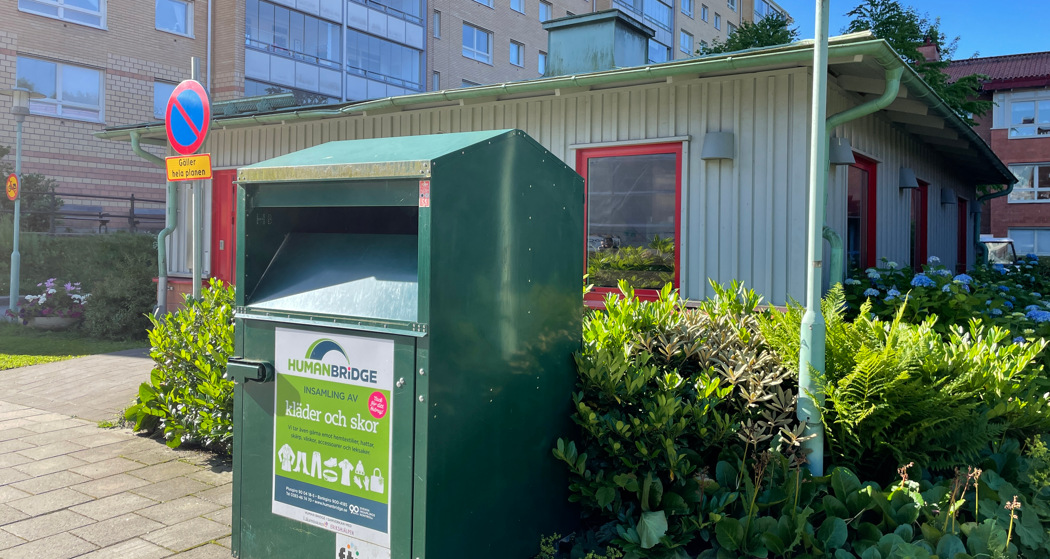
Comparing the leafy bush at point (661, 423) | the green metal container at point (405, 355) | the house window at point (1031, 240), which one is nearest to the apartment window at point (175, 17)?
the green metal container at point (405, 355)

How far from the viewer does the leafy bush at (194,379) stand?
16.3 ft

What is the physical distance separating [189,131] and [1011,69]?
37.6 meters

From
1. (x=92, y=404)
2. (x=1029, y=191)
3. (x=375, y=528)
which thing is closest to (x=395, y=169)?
(x=375, y=528)

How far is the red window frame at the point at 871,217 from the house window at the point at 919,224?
2902 mm

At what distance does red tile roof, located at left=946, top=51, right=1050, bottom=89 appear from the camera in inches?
1259

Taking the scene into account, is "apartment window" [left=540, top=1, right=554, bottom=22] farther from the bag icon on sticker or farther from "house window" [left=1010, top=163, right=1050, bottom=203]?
the bag icon on sticker

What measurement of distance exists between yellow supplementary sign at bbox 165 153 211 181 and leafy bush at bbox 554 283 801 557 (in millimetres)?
3078

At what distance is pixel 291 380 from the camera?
3.13 metres

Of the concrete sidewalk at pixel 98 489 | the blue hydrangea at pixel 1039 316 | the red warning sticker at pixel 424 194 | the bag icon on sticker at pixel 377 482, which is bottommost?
the concrete sidewalk at pixel 98 489

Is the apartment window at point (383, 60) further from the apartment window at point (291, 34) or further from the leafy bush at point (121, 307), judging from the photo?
the leafy bush at point (121, 307)

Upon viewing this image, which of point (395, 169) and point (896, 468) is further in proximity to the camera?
point (896, 468)

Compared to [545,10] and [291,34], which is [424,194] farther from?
[545,10]

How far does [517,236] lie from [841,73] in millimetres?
4082

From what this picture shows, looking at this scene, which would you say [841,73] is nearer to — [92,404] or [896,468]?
[896,468]
